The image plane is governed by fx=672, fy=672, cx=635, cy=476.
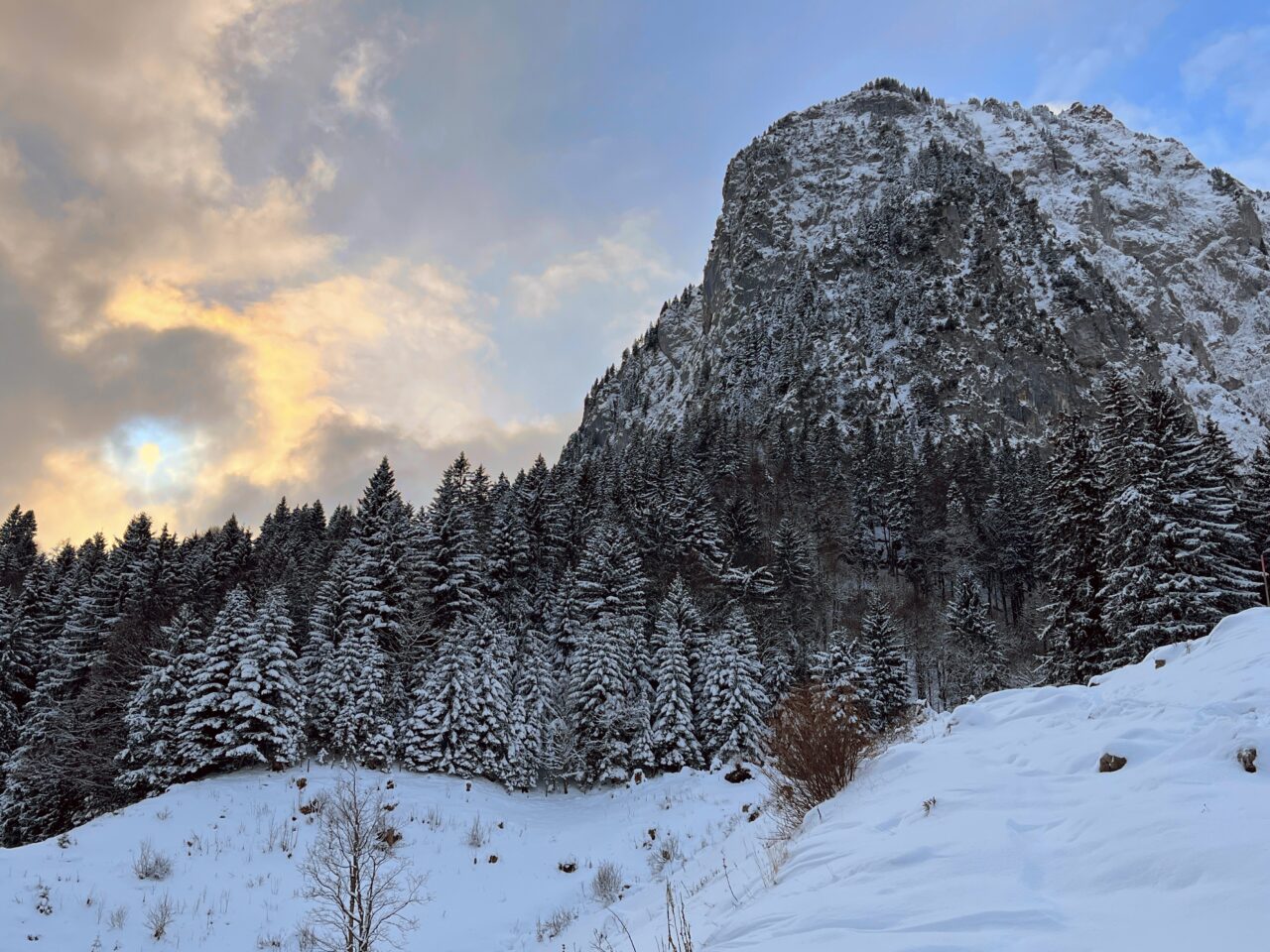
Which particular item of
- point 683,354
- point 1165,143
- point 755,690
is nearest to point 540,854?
point 755,690

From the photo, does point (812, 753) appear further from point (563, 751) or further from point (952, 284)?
point (952, 284)

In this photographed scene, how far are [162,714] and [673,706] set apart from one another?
22098 mm

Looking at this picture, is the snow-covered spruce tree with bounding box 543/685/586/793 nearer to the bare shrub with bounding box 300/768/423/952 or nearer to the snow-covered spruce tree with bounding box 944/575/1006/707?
the bare shrub with bounding box 300/768/423/952

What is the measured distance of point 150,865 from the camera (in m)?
14.0

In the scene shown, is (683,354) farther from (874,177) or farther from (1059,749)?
(1059,749)

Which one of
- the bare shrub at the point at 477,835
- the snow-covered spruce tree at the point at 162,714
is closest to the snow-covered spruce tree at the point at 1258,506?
the bare shrub at the point at 477,835

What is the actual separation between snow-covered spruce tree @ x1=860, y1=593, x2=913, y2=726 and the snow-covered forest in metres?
0.20

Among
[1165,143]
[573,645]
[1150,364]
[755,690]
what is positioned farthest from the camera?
[1165,143]

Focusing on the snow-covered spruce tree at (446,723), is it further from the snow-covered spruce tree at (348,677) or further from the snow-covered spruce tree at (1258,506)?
the snow-covered spruce tree at (1258,506)

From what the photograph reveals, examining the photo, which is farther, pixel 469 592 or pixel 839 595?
pixel 839 595

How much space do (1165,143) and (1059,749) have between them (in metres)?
209

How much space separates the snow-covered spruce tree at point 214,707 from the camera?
2406 cm

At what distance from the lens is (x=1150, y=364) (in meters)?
110

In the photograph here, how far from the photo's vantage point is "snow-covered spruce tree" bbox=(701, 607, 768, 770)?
1266 inches
